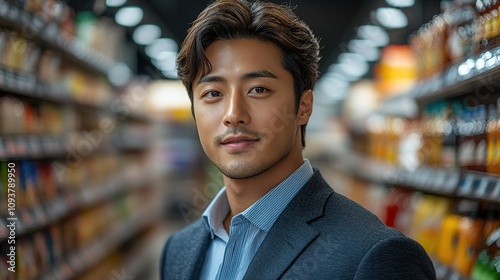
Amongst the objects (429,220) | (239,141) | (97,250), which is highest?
(239,141)

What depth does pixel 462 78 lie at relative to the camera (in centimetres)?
256

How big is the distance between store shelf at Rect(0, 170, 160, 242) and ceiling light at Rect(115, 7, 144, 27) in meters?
1.29

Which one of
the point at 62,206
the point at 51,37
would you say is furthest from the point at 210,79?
the point at 62,206

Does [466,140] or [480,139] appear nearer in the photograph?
[480,139]

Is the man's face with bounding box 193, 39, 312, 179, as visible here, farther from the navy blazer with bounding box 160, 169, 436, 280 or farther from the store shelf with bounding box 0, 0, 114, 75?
the store shelf with bounding box 0, 0, 114, 75

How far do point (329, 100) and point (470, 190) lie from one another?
33.0 feet

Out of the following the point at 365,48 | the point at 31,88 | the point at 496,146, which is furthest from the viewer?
the point at 365,48

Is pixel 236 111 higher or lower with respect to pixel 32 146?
higher

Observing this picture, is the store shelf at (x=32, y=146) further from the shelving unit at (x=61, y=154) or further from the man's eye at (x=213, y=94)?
the man's eye at (x=213, y=94)

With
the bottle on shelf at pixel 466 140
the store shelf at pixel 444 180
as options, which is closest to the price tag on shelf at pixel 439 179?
the store shelf at pixel 444 180

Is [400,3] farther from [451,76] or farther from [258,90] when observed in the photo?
[258,90]

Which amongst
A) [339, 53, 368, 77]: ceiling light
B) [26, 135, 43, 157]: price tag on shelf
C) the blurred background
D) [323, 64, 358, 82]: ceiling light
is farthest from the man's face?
[323, 64, 358, 82]: ceiling light

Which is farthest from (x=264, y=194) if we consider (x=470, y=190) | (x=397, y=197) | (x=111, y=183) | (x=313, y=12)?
(x=313, y=12)

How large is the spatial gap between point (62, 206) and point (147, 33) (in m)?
2.72
